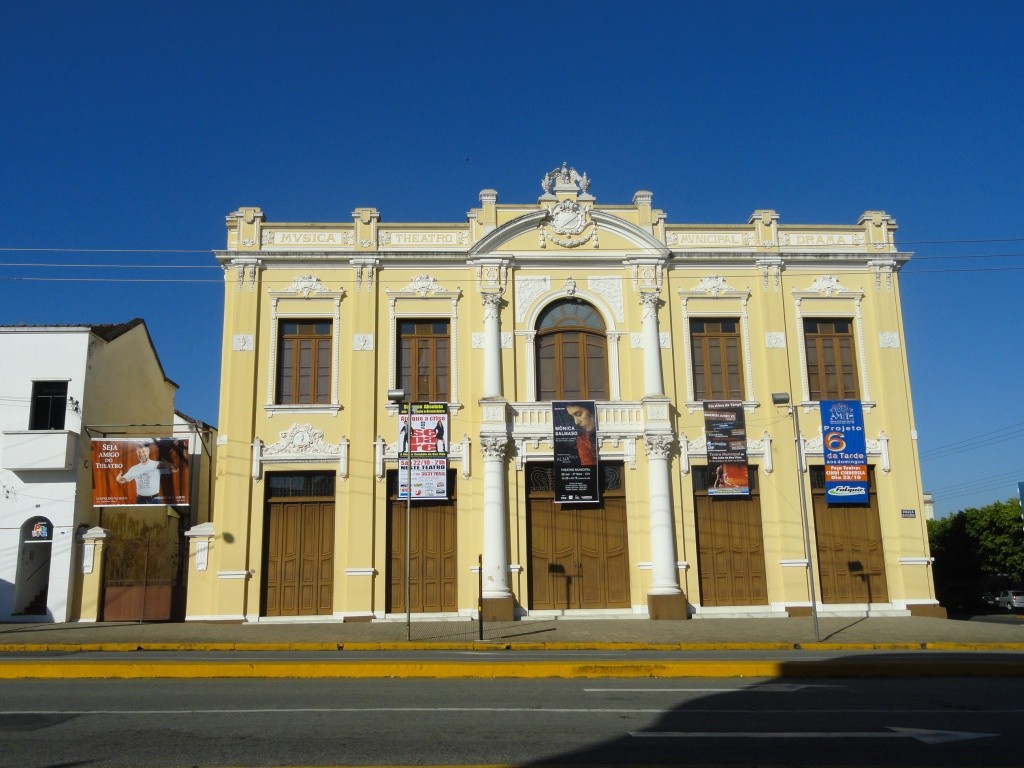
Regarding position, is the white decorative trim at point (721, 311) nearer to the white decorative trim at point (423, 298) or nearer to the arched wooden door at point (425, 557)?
the white decorative trim at point (423, 298)

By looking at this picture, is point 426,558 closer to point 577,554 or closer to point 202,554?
point 577,554

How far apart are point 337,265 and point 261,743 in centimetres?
1763

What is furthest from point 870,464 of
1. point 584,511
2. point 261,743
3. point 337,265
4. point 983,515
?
point 983,515

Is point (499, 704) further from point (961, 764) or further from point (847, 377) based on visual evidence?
point (847, 377)

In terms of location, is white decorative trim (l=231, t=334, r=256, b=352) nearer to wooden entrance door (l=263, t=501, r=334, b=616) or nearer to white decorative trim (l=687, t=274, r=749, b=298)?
wooden entrance door (l=263, t=501, r=334, b=616)

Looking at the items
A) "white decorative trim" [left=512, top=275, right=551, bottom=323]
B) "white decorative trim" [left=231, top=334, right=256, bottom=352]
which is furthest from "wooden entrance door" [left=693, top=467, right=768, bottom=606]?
"white decorative trim" [left=231, top=334, right=256, bottom=352]

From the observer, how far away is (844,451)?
75.4 feet

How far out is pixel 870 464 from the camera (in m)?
23.2

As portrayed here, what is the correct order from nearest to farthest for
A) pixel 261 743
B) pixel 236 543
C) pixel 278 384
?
pixel 261 743
pixel 236 543
pixel 278 384

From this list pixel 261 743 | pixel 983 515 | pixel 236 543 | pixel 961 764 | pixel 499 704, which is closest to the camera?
pixel 961 764

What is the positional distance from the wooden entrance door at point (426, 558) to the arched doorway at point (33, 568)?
29.8 ft

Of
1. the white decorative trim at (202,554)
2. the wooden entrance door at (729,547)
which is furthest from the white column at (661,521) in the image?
the white decorative trim at (202,554)

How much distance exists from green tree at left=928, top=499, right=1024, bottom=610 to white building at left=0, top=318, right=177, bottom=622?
36631 millimetres

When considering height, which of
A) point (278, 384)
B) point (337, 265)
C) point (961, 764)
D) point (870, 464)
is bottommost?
point (961, 764)
